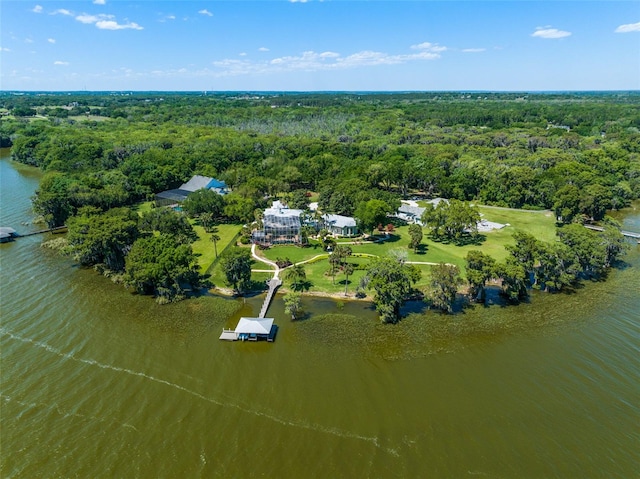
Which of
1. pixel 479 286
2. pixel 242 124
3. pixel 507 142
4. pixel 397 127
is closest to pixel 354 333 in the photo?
pixel 479 286

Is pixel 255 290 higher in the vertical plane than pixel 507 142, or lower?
lower

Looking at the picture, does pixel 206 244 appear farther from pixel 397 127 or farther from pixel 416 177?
pixel 397 127

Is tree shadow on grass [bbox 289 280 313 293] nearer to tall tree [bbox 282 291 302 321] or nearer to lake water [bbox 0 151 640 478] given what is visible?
lake water [bbox 0 151 640 478]

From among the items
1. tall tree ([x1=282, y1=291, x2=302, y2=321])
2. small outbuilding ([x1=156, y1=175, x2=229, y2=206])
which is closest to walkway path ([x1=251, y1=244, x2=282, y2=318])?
tall tree ([x1=282, y1=291, x2=302, y2=321])

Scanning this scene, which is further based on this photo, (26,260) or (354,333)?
(26,260)

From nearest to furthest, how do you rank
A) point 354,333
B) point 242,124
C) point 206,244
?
point 354,333 < point 206,244 < point 242,124

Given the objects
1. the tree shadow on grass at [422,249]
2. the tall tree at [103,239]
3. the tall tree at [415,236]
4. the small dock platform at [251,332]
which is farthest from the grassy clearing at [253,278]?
the tree shadow on grass at [422,249]

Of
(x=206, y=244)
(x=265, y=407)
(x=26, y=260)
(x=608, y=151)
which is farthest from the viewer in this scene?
(x=608, y=151)
